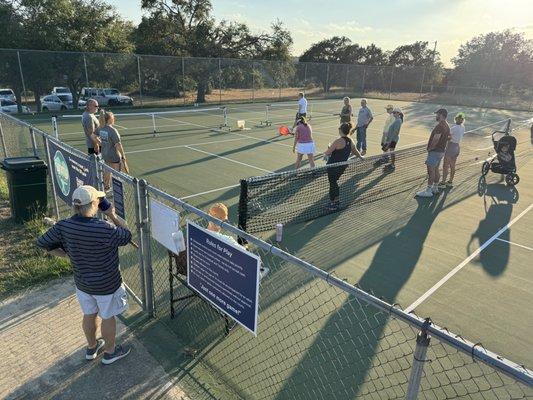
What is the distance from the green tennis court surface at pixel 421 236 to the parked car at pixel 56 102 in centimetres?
1097

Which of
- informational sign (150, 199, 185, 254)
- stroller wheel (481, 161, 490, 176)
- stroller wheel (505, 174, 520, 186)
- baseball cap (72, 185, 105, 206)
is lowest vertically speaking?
stroller wheel (505, 174, 520, 186)

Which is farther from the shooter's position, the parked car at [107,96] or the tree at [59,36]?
the parked car at [107,96]

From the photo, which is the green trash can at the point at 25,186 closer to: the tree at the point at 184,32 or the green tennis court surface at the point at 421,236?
the green tennis court surface at the point at 421,236

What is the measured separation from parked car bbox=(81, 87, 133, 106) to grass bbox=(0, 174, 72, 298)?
21.3 metres

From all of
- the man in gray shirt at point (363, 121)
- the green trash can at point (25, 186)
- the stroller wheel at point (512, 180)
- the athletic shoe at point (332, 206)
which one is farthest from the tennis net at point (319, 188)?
the green trash can at point (25, 186)

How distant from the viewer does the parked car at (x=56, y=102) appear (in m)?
24.9

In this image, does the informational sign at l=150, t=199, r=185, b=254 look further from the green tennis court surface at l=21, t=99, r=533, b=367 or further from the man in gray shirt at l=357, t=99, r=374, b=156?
the man in gray shirt at l=357, t=99, r=374, b=156

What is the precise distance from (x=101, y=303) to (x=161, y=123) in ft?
60.5

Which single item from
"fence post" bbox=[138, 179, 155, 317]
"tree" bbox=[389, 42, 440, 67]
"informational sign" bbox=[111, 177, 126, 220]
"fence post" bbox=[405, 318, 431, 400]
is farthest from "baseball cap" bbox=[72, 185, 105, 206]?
"tree" bbox=[389, 42, 440, 67]

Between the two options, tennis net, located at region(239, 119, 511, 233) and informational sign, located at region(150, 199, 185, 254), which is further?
tennis net, located at region(239, 119, 511, 233)

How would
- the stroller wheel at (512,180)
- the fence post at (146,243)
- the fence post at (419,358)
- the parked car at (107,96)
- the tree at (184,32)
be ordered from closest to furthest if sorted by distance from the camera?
the fence post at (419,358), the fence post at (146,243), the stroller wheel at (512,180), the parked car at (107,96), the tree at (184,32)

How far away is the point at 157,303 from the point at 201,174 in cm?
685

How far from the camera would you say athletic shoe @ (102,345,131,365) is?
425cm

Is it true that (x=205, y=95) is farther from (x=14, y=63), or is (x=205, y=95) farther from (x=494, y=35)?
(x=494, y=35)
